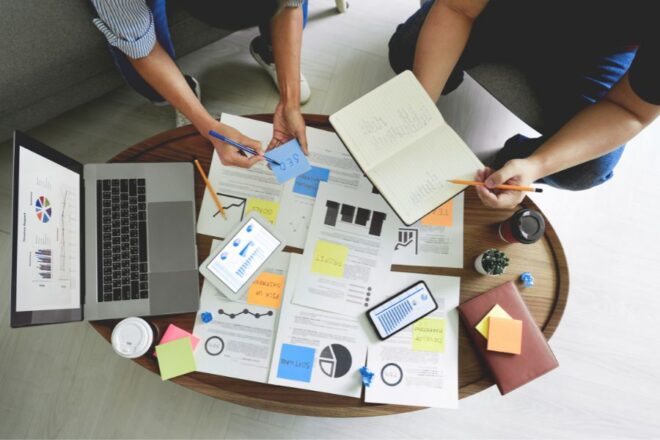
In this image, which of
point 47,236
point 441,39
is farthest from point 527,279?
point 47,236

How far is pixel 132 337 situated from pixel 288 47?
2.55 ft

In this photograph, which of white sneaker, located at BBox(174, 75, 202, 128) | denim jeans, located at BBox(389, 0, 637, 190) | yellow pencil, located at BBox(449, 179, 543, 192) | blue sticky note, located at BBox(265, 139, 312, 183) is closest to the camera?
yellow pencil, located at BBox(449, 179, 543, 192)

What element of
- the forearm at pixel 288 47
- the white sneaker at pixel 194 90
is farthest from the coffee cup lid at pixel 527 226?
the white sneaker at pixel 194 90

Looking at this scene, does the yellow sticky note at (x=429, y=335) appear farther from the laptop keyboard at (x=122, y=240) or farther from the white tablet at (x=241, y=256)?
the laptop keyboard at (x=122, y=240)

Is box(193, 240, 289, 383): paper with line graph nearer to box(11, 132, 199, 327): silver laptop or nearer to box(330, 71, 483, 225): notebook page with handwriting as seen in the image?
box(11, 132, 199, 327): silver laptop

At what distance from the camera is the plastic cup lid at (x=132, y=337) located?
816mm

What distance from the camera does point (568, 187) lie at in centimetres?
120

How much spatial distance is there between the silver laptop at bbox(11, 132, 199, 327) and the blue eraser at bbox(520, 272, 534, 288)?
733mm

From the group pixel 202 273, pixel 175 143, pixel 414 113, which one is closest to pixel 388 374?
pixel 202 273

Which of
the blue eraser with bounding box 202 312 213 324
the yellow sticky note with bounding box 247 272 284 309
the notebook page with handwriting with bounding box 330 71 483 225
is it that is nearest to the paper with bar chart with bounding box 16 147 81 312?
the blue eraser with bounding box 202 312 213 324

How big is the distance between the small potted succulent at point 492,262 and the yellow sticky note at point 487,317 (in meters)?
0.08

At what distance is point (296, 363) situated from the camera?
0.87m

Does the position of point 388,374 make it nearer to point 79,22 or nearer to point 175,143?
point 175,143

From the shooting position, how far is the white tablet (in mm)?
892
